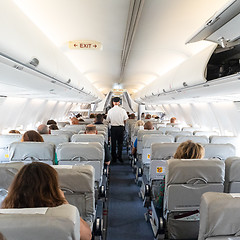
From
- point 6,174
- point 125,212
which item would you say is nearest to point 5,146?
point 125,212

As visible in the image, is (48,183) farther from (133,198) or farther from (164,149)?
(133,198)

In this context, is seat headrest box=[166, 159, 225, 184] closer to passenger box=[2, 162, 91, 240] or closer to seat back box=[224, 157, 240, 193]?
seat back box=[224, 157, 240, 193]

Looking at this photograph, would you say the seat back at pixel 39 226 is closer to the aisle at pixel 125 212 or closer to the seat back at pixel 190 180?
the seat back at pixel 190 180

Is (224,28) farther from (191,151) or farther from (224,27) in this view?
(191,151)

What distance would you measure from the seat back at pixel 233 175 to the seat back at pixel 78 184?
1.54 meters

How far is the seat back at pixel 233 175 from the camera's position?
2762mm

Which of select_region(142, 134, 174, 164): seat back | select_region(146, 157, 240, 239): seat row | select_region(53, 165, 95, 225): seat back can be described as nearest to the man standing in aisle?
select_region(142, 134, 174, 164): seat back

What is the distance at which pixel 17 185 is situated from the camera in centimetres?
181

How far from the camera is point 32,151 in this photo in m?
3.72

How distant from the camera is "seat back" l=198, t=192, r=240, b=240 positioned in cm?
151

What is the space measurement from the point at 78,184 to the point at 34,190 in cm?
68

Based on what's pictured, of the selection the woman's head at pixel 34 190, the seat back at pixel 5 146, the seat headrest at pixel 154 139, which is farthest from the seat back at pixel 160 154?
the seat back at pixel 5 146

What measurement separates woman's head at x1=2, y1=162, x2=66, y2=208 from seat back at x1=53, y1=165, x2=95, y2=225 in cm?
51

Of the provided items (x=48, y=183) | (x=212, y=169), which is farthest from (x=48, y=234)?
(x=212, y=169)
